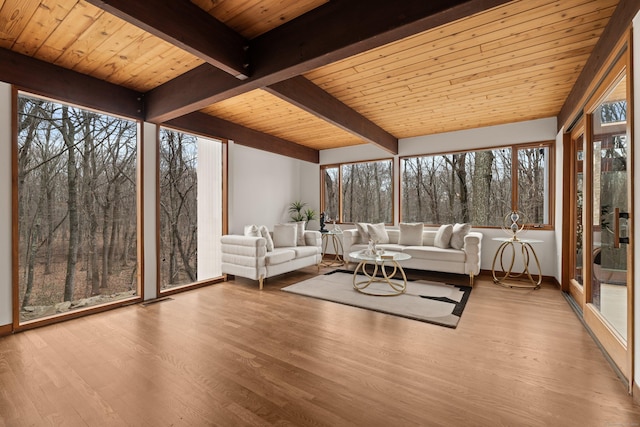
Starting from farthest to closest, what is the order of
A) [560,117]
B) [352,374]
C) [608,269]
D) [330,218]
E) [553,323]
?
[330,218], [560,117], [553,323], [608,269], [352,374]

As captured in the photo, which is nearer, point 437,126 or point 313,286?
point 313,286

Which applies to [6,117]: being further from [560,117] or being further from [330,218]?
[560,117]

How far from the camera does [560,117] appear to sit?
166 inches

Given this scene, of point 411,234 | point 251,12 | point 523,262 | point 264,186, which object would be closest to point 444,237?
point 411,234

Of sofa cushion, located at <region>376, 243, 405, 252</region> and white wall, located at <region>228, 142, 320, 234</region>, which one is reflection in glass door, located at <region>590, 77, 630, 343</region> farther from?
white wall, located at <region>228, 142, 320, 234</region>

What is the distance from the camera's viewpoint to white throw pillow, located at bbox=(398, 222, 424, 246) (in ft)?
17.1

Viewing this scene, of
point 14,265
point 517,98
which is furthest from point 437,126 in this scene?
point 14,265

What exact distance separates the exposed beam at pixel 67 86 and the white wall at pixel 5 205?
0.54 ft

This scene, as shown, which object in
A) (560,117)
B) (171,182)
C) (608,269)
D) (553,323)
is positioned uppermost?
(560,117)

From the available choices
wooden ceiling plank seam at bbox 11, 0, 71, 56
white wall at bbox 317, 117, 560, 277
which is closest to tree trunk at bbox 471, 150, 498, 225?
white wall at bbox 317, 117, 560, 277

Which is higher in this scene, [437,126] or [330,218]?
[437,126]

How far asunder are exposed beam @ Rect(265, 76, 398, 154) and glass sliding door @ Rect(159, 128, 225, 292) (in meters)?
2.13

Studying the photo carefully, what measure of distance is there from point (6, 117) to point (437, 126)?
216 inches

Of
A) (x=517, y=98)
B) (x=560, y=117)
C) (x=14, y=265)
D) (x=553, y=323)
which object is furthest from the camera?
(x=560, y=117)
